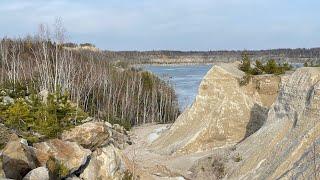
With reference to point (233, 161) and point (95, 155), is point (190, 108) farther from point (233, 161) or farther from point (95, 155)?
point (95, 155)

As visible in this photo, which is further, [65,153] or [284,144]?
[284,144]

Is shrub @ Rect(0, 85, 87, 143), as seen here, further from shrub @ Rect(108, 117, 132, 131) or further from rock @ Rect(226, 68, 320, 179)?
shrub @ Rect(108, 117, 132, 131)

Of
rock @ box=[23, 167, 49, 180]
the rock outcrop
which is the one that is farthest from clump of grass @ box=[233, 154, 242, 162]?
rock @ box=[23, 167, 49, 180]

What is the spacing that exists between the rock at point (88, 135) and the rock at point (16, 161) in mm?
3875

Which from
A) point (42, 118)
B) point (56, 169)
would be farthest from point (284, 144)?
point (42, 118)

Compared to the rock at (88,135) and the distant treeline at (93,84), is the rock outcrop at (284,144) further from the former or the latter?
the distant treeline at (93,84)

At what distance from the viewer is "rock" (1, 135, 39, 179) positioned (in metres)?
16.9

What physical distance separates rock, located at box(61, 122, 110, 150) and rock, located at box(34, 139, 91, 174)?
65.6 inches

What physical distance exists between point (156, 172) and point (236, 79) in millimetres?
8434

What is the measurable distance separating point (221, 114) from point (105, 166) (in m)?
10.5

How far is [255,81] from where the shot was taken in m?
29.6

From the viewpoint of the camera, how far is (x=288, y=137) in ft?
67.6

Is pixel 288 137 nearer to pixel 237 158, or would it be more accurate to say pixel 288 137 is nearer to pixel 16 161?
pixel 237 158

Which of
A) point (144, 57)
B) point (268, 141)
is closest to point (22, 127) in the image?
point (268, 141)
